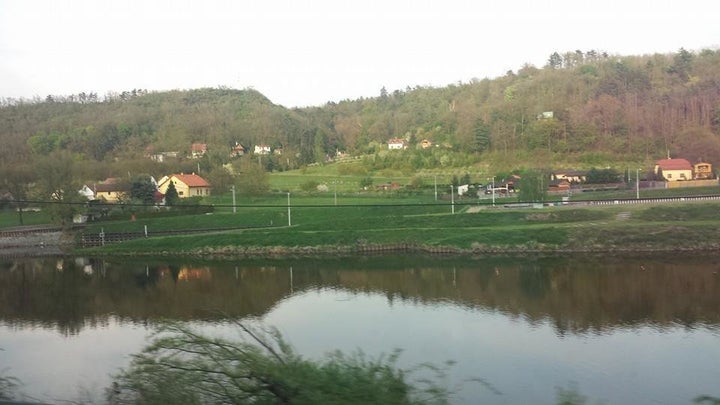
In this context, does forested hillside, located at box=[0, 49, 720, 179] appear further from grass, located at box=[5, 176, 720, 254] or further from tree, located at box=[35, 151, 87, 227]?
grass, located at box=[5, 176, 720, 254]

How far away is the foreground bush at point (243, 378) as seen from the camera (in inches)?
194

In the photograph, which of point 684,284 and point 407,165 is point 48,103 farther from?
point 684,284

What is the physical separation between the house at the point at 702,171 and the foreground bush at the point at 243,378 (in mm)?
43428

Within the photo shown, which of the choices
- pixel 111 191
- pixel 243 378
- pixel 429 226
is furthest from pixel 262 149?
pixel 243 378

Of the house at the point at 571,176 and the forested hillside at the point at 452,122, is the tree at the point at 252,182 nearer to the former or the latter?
the forested hillside at the point at 452,122

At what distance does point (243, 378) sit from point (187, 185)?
43.0 meters

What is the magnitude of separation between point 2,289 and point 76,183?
1411 centimetres

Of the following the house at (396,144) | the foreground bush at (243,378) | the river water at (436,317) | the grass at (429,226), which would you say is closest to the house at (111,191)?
the grass at (429,226)

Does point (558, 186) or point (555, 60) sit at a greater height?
point (555, 60)

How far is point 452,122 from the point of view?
69250mm

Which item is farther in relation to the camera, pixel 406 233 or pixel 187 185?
pixel 187 185

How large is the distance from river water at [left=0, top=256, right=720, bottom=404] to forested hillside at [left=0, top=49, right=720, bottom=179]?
29025 millimetres

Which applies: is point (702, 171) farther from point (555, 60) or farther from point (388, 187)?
point (555, 60)

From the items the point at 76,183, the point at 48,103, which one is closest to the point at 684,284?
the point at 76,183
